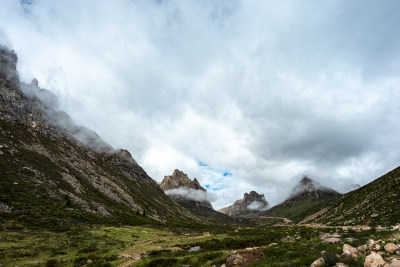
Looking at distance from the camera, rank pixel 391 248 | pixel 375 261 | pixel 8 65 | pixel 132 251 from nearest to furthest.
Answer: pixel 375 261, pixel 391 248, pixel 132 251, pixel 8 65

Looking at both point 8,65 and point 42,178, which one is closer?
point 42,178

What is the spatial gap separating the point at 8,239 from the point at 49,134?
138534 millimetres

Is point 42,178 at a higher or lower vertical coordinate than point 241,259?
higher

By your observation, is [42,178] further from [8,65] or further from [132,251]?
[8,65]

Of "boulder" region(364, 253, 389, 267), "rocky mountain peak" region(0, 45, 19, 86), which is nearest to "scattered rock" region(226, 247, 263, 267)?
"boulder" region(364, 253, 389, 267)

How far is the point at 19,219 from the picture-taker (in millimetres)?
52219

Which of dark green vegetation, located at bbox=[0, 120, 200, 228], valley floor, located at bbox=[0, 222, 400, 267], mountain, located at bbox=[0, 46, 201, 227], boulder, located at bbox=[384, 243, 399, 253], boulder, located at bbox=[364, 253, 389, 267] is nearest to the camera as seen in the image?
boulder, located at bbox=[364, 253, 389, 267]

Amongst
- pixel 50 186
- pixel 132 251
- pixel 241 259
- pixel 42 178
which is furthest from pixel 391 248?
pixel 42 178

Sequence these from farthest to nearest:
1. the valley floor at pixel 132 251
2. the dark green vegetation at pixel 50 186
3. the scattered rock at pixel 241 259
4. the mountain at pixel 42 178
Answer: the mountain at pixel 42 178 < the dark green vegetation at pixel 50 186 < the scattered rock at pixel 241 259 < the valley floor at pixel 132 251

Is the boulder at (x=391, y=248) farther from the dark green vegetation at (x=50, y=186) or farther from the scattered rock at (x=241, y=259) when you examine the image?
the dark green vegetation at (x=50, y=186)

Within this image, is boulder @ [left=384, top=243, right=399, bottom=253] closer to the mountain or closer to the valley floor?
the valley floor

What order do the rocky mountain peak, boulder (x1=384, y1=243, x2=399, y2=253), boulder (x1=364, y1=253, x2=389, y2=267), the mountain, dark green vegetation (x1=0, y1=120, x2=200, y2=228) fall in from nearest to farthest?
1. boulder (x1=364, y1=253, x2=389, y2=267)
2. boulder (x1=384, y1=243, x2=399, y2=253)
3. dark green vegetation (x1=0, y1=120, x2=200, y2=228)
4. the mountain
5. the rocky mountain peak

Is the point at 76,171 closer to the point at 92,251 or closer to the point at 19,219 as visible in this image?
Answer: the point at 19,219

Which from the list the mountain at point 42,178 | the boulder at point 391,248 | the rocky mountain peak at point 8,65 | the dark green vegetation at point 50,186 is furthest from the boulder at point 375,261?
the rocky mountain peak at point 8,65
